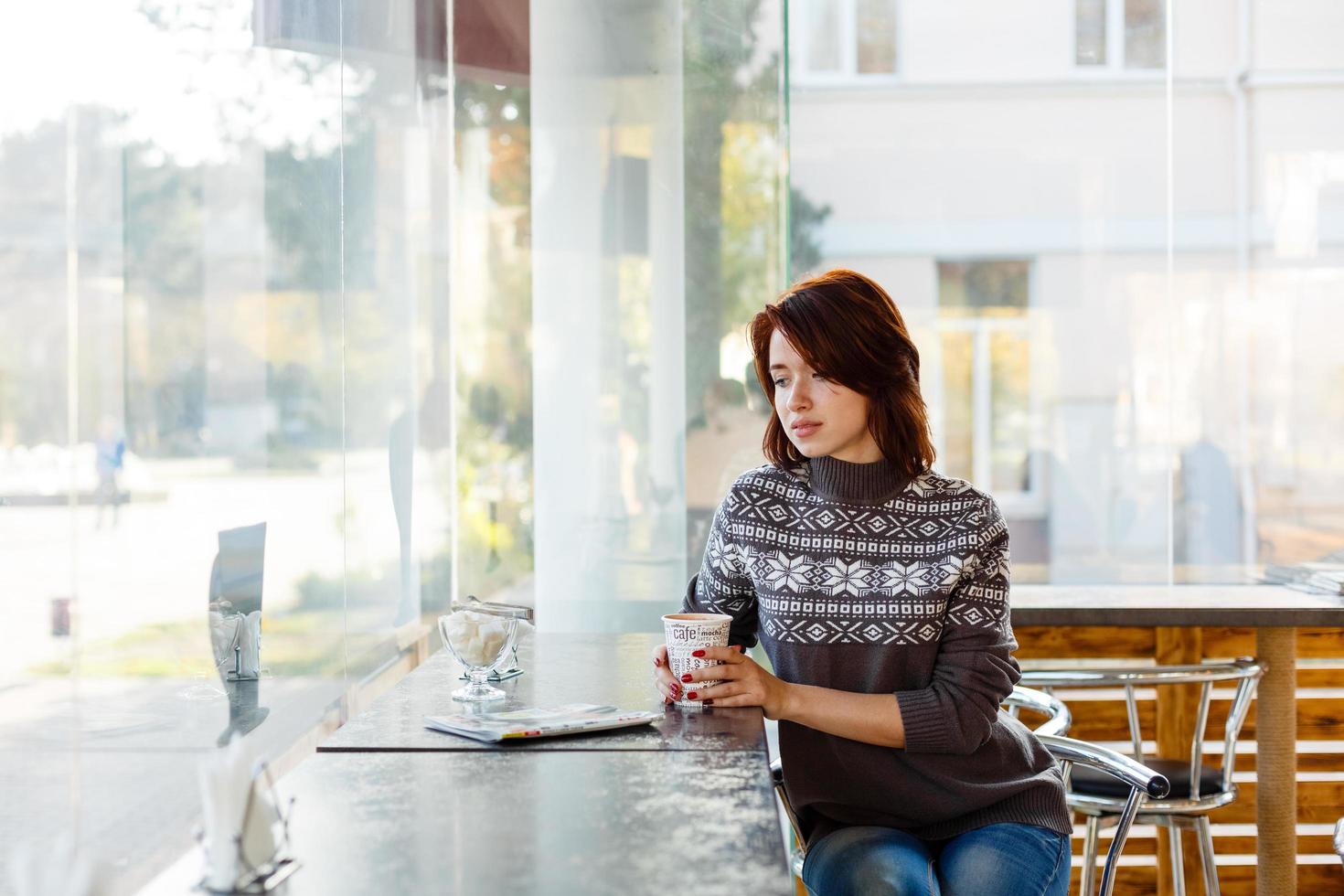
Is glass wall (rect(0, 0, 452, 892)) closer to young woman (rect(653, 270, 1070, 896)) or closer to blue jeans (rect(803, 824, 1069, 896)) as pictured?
young woman (rect(653, 270, 1070, 896))

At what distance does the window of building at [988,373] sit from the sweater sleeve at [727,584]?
3.99m

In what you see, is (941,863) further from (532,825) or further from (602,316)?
(602,316)

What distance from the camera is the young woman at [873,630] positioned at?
1.53 metres

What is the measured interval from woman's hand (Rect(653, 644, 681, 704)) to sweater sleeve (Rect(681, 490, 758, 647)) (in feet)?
0.54

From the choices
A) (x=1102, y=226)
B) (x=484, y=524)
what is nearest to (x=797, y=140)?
(x=1102, y=226)

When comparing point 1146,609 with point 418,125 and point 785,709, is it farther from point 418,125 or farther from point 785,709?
point 418,125

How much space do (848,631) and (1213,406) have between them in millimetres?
4355

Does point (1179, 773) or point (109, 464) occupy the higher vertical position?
point (109, 464)

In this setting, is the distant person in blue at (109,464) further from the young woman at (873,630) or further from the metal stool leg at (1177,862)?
the metal stool leg at (1177,862)

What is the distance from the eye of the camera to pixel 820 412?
1686 millimetres

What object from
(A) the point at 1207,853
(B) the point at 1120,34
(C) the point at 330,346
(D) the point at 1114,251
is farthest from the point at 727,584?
(B) the point at 1120,34

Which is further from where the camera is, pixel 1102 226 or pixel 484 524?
pixel 1102 226

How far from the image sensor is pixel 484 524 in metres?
3.12

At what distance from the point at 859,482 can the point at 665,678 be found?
14.3 inches
